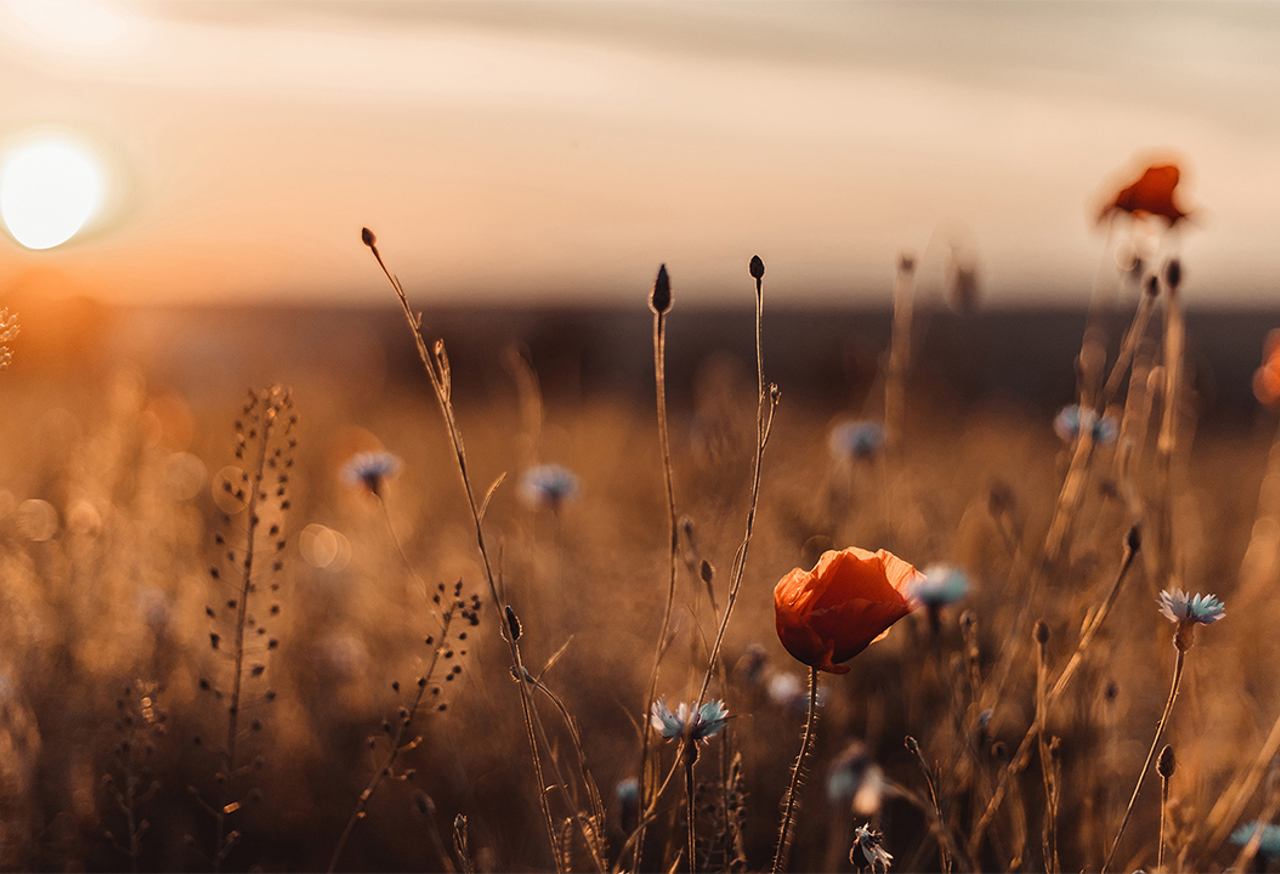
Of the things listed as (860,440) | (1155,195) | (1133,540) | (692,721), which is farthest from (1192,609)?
(860,440)

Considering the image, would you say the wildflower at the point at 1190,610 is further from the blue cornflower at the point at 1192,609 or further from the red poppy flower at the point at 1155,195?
the red poppy flower at the point at 1155,195

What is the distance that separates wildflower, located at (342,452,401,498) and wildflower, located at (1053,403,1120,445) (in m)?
1.47

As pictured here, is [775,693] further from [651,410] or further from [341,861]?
[651,410]

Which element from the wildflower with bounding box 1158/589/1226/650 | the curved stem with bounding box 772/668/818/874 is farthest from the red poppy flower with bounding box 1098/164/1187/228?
the curved stem with bounding box 772/668/818/874

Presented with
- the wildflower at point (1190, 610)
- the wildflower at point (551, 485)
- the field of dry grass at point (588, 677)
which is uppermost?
the wildflower at point (1190, 610)

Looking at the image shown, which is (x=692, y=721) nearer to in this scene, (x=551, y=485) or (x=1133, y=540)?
(x=1133, y=540)

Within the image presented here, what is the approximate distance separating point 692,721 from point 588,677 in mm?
1647

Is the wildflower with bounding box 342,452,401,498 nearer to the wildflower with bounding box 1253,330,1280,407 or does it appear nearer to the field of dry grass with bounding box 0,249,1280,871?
the field of dry grass with bounding box 0,249,1280,871

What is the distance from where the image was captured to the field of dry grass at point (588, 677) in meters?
1.71

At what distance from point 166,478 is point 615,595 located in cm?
151

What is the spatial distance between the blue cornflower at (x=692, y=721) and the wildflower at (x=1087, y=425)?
3.45 feet

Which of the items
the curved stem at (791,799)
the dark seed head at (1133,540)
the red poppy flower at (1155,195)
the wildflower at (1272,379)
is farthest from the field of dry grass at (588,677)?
the red poppy flower at (1155,195)

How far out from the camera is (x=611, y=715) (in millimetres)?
2752

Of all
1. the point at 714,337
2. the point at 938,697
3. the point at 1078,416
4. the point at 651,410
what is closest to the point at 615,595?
the point at 938,697
